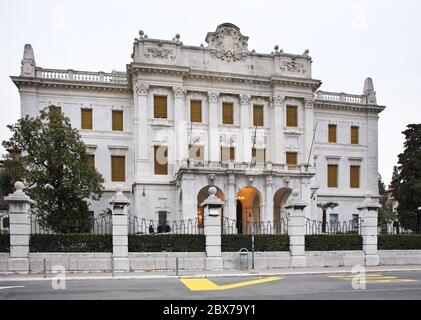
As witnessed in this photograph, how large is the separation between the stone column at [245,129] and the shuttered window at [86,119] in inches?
541

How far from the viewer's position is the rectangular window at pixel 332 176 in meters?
44.0

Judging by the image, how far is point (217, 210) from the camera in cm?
1900

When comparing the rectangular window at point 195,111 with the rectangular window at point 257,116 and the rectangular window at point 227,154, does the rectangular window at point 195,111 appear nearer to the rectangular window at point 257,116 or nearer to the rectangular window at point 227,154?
the rectangular window at point 227,154

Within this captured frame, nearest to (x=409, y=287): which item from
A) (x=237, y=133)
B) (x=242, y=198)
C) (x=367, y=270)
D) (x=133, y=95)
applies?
(x=367, y=270)

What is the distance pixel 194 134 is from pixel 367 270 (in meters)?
22.8

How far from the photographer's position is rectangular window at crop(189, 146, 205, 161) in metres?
38.5

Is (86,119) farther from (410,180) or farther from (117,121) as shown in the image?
(410,180)

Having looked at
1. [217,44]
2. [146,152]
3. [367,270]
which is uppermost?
[217,44]

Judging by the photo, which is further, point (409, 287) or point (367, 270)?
point (367, 270)

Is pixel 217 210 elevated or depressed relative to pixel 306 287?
elevated

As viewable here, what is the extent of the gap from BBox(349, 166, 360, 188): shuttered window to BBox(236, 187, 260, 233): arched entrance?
13.2 metres

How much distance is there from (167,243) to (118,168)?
68.2 feet

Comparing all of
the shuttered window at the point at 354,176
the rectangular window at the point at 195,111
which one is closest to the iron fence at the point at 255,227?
the rectangular window at the point at 195,111
